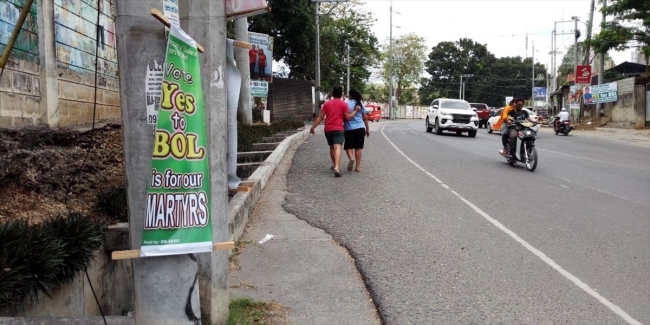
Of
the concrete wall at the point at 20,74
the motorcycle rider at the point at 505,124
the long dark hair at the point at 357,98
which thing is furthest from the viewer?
the motorcycle rider at the point at 505,124

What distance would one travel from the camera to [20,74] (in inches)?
282

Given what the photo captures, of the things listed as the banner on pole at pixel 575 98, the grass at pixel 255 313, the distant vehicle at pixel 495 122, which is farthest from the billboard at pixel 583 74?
the grass at pixel 255 313

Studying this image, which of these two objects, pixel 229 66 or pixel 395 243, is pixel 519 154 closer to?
pixel 395 243

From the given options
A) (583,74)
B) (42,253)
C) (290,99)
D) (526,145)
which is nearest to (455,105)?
(290,99)

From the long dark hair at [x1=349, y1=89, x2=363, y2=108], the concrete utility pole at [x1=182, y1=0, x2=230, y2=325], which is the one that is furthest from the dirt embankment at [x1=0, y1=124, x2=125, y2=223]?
the long dark hair at [x1=349, y1=89, x2=363, y2=108]

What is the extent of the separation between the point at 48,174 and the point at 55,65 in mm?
3345

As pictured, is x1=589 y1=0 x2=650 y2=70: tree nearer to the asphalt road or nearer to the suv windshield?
the suv windshield

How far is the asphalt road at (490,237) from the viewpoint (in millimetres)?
4695

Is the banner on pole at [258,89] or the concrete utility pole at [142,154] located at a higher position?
the banner on pole at [258,89]

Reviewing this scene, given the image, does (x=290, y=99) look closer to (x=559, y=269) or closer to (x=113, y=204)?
(x=113, y=204)

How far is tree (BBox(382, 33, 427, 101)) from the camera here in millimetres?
80812

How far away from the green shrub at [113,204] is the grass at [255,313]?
155 centimetres

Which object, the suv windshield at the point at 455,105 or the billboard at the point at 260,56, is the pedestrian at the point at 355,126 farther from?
the suv windshield at the point at 455,105

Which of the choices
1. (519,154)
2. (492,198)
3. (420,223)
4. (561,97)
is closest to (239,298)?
(420,223)
